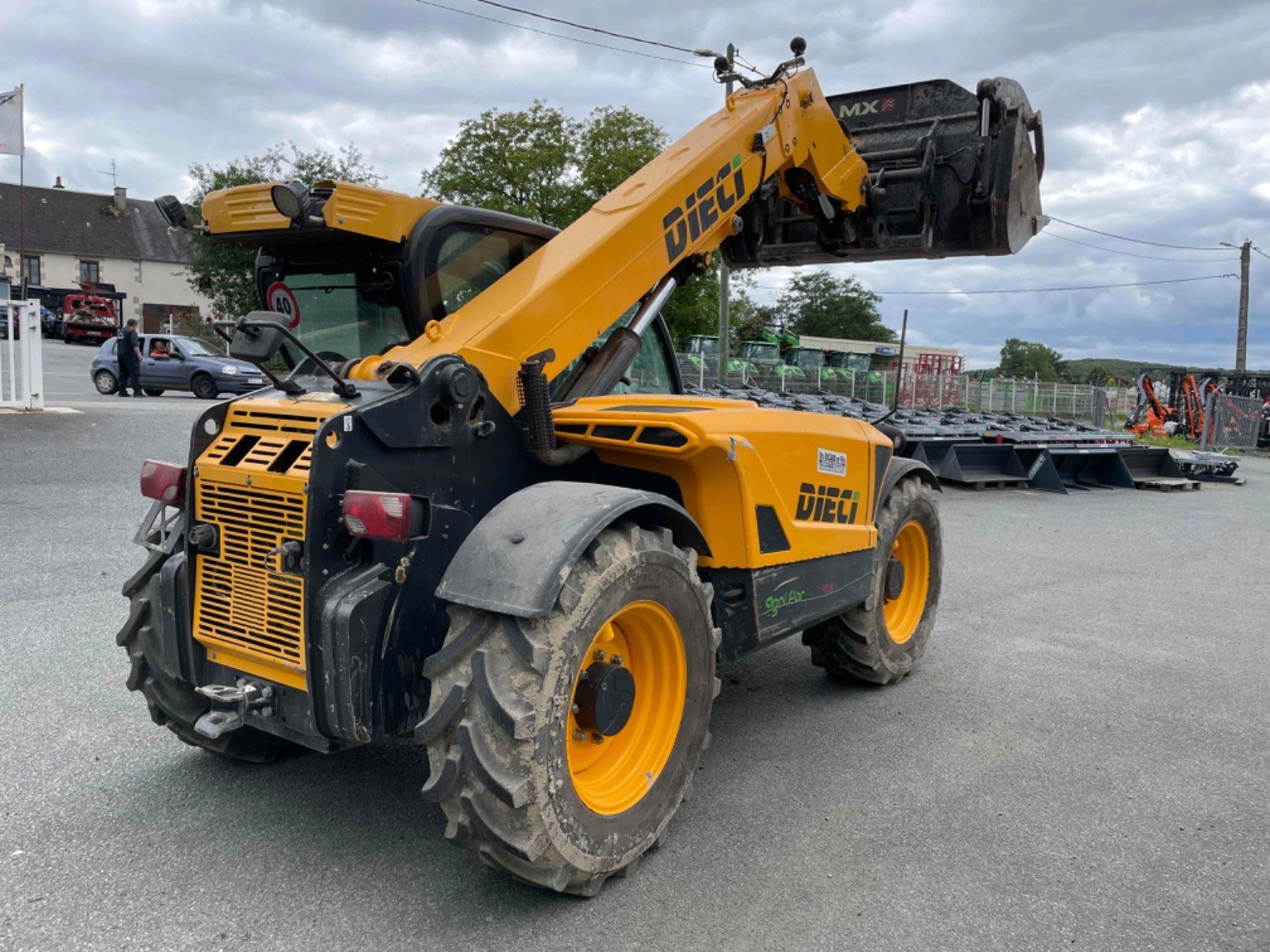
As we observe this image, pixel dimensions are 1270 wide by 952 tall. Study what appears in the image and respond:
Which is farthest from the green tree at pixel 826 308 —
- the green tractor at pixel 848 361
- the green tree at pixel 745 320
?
the green tractor at pixel 848 361

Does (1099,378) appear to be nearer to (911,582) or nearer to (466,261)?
(911,582)

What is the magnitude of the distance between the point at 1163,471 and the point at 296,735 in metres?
16.9

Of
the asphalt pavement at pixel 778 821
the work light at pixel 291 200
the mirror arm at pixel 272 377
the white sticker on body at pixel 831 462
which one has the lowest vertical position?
the asphalt pavement at pixel 778 821

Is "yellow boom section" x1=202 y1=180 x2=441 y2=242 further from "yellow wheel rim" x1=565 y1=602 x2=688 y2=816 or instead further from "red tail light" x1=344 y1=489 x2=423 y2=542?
"yellow wheel rim" x1=565 y1=602 x2=688 y2=816

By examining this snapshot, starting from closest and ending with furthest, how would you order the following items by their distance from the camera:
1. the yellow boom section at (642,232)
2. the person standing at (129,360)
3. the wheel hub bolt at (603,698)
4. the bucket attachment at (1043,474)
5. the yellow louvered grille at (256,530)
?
the yellow louvered grille at (256,530) → the wheel hub bolt at (603,698) → the yellow boom section at (642,232) → the bucket attachment at (1043,474) → the person standing at (129,360)

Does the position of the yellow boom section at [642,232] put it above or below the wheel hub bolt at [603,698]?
above

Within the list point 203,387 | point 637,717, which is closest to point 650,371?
point 637,717

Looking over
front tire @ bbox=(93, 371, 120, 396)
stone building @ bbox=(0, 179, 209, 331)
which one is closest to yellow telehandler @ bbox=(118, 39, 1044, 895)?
front tire @ bbox=(93, 371, 120, 396)

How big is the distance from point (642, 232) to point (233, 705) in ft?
7.87

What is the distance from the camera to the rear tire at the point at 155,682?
11.2 ft

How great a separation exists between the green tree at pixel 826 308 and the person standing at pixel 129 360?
166 feet

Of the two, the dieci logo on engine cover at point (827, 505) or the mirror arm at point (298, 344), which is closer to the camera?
the mirror arm at point (298, 344)

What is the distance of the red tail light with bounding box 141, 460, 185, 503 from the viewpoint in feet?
11.0

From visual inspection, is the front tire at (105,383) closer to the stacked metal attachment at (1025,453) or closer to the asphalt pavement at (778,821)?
the stacked metal attachment at (1025,453)
